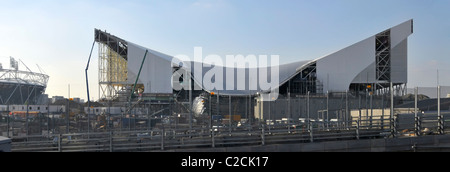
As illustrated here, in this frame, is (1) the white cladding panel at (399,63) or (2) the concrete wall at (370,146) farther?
(1) the white cladding panel at (399,63)

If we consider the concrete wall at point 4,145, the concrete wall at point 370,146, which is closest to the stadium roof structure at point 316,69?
the concrete wall at point 370,146

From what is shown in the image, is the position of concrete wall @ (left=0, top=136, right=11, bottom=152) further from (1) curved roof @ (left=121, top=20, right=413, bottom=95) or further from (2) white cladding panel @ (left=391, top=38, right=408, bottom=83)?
(2) white cladding panel @ (left=391, top=38, right=408, bottom=83)

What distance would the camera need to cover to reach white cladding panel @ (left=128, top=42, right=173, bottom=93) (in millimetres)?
53812

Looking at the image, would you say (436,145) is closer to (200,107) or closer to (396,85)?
(200,107)

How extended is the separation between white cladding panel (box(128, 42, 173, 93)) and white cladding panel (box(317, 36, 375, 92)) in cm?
1982

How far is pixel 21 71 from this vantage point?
7512cm

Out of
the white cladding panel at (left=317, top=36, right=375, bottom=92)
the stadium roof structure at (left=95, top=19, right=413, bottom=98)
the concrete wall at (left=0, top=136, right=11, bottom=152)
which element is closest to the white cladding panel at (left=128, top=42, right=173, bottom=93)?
the stadium roof structure at (left=95, top=19, right=413, bottom=98)

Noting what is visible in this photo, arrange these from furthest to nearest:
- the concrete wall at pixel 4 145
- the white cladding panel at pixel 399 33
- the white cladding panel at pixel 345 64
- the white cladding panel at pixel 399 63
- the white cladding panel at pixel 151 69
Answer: the white cladding panel at pixel 151 69, the white cladding panel at pixel 345 64, the white cladding panel at pixel 399 33, the white cladding panel at pixel 399 63, the concrete wall at pixel 4 145

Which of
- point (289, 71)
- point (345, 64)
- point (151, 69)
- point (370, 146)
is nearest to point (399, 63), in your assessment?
point (345, 64)

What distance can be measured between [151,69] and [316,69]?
71.7 feet

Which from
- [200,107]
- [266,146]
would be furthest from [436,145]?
[200,107]

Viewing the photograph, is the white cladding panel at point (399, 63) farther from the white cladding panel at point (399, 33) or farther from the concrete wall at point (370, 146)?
the concrete wall at point (370, 146)

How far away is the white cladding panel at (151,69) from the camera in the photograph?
5381 centimetres

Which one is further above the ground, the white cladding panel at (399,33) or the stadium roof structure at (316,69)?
the white cladding panel at (399,33)
